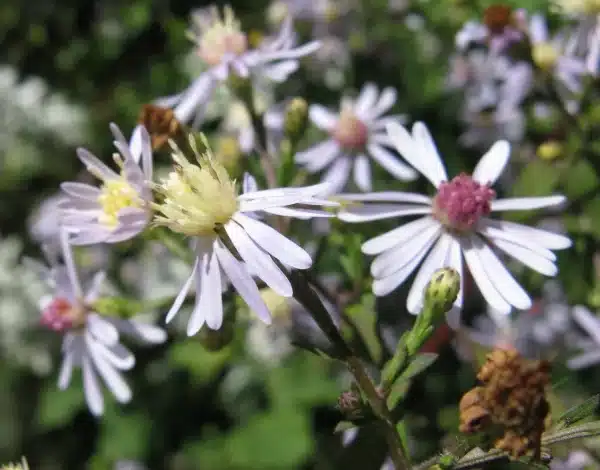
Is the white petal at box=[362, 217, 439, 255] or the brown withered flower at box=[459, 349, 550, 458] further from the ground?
the white petal at box=[362, 217, 439, 255]

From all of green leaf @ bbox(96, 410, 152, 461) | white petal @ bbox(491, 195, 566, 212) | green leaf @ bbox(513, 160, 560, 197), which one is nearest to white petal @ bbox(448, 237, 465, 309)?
white petal @ bbox(491, 195, 566, 212)

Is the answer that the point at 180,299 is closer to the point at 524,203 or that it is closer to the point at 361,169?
the point at 524,203

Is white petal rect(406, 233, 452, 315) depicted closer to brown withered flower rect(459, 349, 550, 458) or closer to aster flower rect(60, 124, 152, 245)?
brown withered flower rect(459, 349, 550, 458)

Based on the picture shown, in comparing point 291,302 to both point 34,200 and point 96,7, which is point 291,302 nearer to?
point 34,200

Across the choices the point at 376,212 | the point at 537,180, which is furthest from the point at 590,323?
the point at 376,212

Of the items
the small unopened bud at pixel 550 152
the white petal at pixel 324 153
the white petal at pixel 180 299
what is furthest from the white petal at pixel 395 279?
the white petal at pixel 324 153

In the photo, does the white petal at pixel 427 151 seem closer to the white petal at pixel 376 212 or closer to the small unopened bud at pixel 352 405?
the white petal at pixel 376 212
